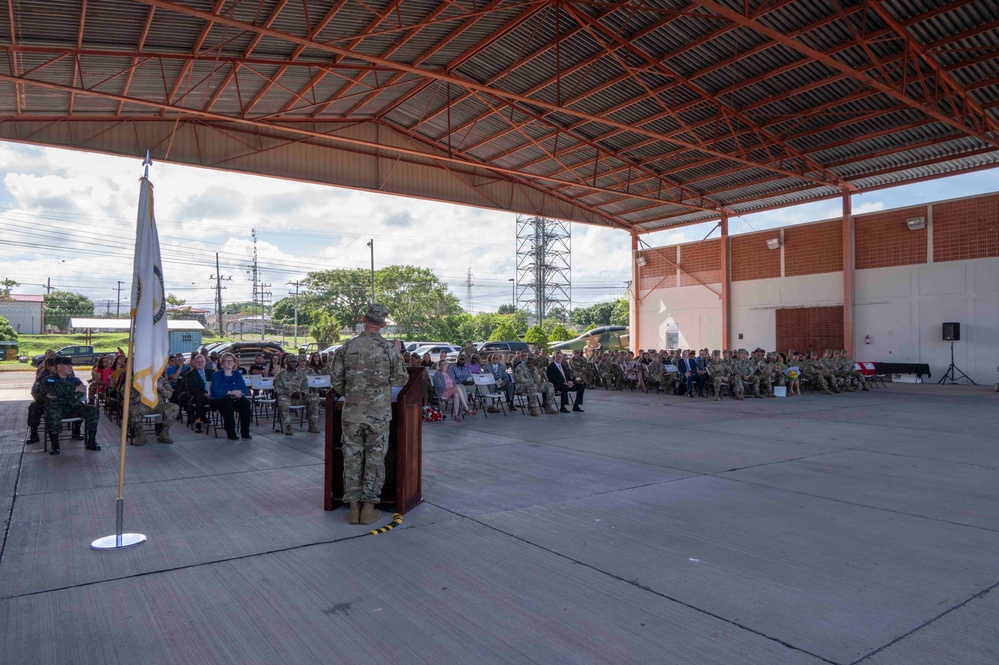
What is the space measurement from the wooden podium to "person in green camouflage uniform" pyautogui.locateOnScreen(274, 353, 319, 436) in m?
4.74

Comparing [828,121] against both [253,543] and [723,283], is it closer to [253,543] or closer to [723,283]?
[723,283]

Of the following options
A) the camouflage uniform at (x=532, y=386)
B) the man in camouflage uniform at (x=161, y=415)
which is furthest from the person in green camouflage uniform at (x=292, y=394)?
the camouflage uniform at (x=532, y=386)

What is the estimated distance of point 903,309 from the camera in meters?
21.1

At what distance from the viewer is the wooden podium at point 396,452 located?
5.29 meters

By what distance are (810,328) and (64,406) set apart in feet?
76.4

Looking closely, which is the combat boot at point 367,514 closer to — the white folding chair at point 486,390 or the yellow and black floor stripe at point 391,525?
the yellow and black floor stripe at point 391,525

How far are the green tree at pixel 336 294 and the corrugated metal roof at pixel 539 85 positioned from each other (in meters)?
27.5

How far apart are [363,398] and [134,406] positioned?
5.60 metres

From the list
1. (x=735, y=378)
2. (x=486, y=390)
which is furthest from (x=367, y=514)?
(x=735, y=378)

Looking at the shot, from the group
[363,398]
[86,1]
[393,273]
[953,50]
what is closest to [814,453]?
[363,398]

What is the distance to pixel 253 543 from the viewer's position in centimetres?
446

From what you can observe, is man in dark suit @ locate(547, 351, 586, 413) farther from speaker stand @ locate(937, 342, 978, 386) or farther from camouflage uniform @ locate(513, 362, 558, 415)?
speaker stand @ locate(937, 342, 978, 386)

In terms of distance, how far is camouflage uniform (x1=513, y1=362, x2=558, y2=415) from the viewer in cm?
1250

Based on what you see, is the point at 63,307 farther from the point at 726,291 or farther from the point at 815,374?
the point at 815,374
